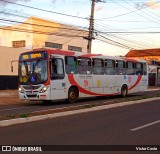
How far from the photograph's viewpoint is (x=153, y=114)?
51.8 feet

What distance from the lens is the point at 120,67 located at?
90.7ft

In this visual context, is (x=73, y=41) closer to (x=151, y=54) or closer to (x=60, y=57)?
(x=60, y=57)

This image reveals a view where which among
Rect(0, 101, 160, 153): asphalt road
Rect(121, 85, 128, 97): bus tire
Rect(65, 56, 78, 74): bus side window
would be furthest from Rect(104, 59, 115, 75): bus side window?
Rect(0, 101, 160, 153): asphalt road

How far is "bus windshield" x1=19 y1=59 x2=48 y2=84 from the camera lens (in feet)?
68.7

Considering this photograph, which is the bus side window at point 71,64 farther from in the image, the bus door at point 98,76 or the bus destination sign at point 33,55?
the bus door at point 98,76

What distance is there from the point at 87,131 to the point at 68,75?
37.0 feet

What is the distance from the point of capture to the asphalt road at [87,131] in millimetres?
9492

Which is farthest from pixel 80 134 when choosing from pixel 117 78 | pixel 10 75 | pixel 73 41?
pixel 73 41

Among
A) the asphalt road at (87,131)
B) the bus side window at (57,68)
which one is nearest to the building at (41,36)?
the bus side window at (57,68)

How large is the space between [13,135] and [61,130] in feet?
5.09

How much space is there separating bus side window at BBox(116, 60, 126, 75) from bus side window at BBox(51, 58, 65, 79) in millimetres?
6583

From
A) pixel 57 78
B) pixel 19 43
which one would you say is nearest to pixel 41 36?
pixel 19 43

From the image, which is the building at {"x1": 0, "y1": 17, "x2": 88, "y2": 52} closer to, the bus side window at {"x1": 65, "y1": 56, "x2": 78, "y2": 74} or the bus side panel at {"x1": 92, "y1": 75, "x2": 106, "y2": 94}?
the bus side panel at {"x1": 92, "y1": 75, "x2": 106, "y2": 94}

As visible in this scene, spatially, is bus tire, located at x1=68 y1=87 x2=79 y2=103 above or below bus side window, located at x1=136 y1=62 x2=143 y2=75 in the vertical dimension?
below
